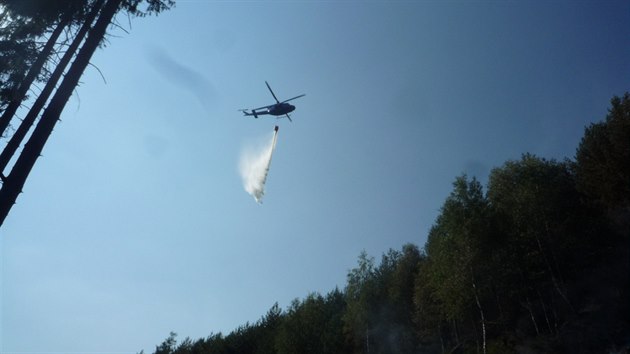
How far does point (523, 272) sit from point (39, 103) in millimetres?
41419

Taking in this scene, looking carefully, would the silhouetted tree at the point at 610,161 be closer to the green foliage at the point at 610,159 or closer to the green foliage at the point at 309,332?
the green foliage at the point at 610,159

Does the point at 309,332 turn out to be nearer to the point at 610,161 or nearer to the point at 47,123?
the point at 610,161

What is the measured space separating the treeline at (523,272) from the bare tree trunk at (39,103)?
3141cm

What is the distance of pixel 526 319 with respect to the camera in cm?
3994

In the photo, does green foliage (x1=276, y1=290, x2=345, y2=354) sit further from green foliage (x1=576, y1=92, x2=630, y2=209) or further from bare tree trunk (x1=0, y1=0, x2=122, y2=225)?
bare tree trunk (x1=0, y1=0, x2=122, y2=225)

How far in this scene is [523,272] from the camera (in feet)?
128

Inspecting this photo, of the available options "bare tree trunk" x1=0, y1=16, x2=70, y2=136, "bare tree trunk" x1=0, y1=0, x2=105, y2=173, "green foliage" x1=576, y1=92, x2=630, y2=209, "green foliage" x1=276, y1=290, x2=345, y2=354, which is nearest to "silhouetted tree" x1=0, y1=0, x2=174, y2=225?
"bare tree trunk" x1=0, y1=0, x2=105, y2=173

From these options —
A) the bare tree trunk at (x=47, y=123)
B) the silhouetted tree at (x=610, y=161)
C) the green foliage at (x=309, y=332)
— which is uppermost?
the silhouetted tree at (x=610, y=161)

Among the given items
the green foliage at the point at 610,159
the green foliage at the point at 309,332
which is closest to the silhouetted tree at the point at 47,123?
the green foliage at the point at 610,159

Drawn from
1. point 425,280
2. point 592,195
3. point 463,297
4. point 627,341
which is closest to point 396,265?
point 425,280

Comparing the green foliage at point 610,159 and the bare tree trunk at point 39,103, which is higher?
the green foliage at point 610,159

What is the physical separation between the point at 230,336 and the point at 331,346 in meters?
33.5

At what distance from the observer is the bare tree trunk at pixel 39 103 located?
1050cm

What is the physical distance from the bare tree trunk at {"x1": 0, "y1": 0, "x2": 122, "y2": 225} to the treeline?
3139 centimetres
